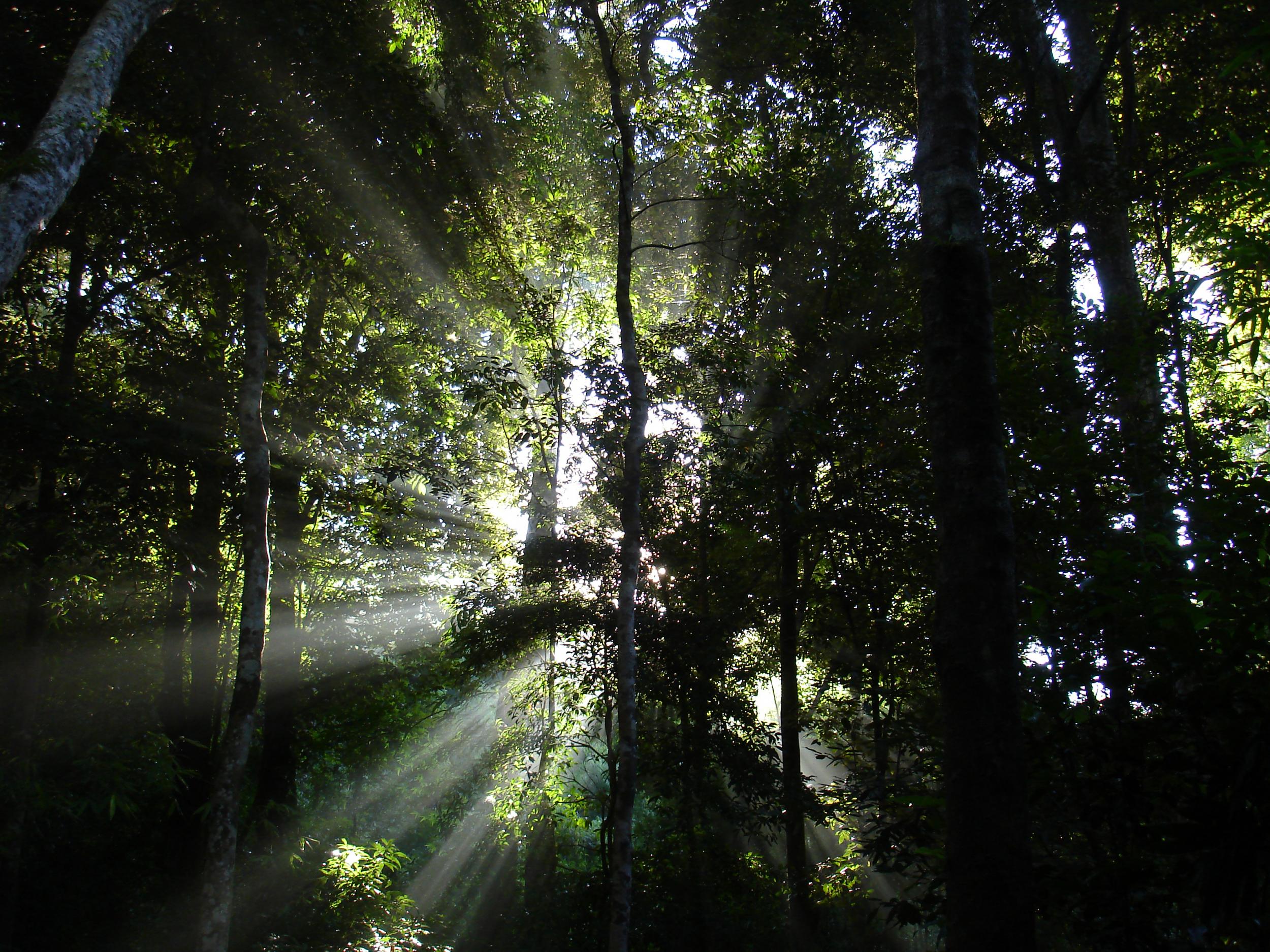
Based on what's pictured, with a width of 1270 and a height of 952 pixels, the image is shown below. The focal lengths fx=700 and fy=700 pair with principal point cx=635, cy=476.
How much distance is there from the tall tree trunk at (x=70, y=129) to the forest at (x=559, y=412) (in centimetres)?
4

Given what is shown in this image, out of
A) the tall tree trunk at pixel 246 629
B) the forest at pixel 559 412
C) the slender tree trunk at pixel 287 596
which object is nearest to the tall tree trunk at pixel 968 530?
the forest at pixel 559 412

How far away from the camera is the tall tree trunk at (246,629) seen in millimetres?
5957

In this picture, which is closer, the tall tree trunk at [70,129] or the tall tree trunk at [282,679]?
the tall tree trunk at [70,129]

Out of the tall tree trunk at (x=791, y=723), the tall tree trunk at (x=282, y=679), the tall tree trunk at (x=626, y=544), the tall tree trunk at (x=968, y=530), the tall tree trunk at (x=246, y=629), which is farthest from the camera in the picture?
the tall tree trunk at (x=282, y=679)

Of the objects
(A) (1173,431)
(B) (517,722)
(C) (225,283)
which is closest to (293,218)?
(C) (225,283)

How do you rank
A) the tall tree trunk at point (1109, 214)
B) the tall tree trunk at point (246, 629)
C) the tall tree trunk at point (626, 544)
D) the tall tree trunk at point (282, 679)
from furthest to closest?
1. the tall tree trunk at point (282, 679)
2. the tall tree trunk at point (626, 544)
3. the tall tree trunk at point (246, 629)
4. the tall tree trunk at point (1109, 214)

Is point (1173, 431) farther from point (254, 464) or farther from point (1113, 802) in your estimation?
point (254, 464)

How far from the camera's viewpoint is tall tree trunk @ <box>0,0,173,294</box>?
433 centimetres

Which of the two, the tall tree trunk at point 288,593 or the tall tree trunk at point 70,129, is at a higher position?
the tall tree trunk at point 70,129

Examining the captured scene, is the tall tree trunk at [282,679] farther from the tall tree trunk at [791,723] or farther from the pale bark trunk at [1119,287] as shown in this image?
the pale bark trunk at [1119,287]

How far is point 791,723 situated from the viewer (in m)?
9.02

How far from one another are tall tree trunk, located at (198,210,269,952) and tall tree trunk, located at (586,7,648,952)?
3269 millimetres

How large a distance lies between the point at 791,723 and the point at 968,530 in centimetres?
710

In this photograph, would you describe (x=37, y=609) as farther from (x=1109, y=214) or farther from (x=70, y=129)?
(x=1109, y=214)
